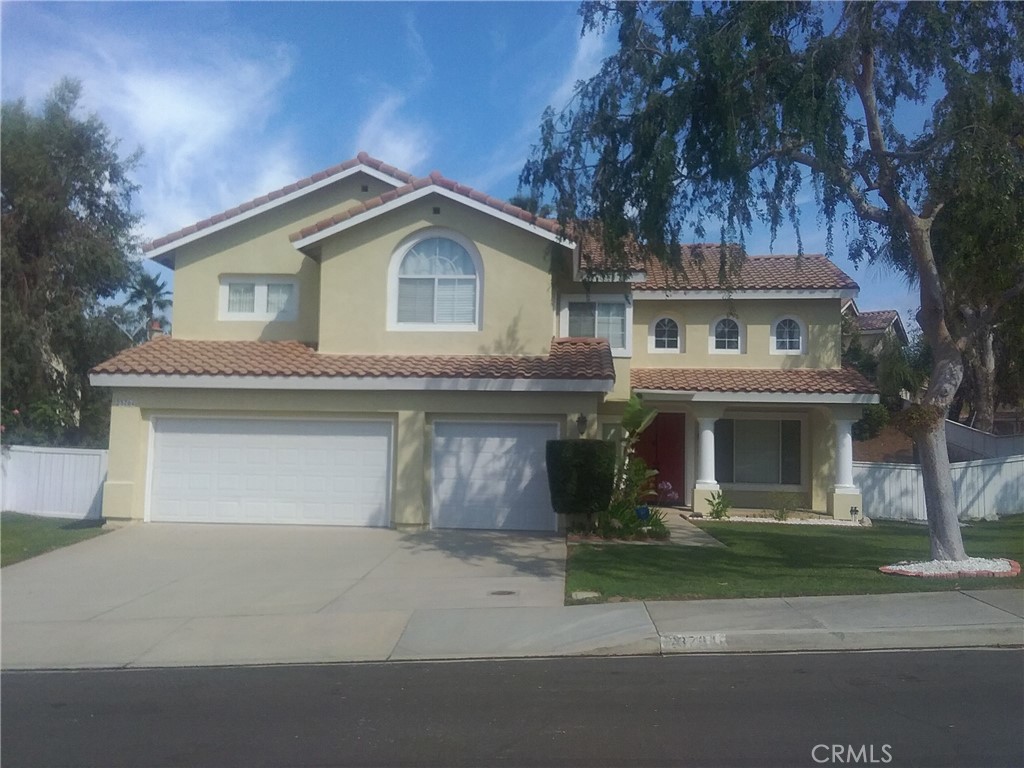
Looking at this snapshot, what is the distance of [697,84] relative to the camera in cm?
1156

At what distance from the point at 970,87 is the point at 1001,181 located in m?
1.16

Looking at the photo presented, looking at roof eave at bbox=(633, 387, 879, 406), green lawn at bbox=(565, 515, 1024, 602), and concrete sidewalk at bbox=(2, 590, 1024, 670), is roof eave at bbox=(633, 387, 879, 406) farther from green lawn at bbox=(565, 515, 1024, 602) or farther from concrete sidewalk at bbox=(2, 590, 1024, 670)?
concrete sidewalk at bbox=(2, 590, 1024, 670)

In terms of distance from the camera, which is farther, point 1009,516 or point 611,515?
point 1009,516

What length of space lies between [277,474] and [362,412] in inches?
74.4

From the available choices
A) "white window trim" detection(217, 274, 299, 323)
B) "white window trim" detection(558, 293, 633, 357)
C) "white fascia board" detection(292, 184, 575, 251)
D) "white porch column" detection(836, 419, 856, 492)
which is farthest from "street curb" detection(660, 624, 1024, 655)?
"white window trim" detection(217, 274, 299, 323)

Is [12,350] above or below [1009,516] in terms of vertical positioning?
above

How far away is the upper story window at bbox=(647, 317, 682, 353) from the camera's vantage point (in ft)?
71.4

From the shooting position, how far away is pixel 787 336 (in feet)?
70.2

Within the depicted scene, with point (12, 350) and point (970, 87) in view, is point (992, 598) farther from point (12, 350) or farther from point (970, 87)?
point (12, 350)

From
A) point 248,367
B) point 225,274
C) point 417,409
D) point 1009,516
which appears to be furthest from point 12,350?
point 1009,516

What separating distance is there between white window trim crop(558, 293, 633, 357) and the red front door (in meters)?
3.75

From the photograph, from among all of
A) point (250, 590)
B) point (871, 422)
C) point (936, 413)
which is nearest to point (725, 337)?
point (936, 413)

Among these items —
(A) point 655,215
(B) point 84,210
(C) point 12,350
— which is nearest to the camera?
(A) point 655,215

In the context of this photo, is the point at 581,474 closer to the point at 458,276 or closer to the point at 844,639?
the point at 458,276
